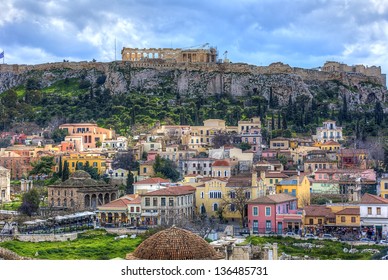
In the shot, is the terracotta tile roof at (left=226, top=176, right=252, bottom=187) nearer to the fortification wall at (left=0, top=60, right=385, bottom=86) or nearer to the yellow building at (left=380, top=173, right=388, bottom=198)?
the yellow building at (left=380, top=173, right=388, bottom=198)

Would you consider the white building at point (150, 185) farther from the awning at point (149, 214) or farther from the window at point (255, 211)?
the window at point (255, 211)

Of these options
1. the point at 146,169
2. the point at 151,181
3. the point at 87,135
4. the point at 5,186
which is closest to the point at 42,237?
the point at 151,181

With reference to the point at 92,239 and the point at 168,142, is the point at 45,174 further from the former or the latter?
the point at 92,239

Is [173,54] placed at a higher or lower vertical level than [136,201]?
higher

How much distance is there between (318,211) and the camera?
24.8 m

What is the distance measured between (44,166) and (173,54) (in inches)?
787

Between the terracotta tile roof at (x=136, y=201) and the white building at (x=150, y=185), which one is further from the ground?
the white building at (x=150, y=185)

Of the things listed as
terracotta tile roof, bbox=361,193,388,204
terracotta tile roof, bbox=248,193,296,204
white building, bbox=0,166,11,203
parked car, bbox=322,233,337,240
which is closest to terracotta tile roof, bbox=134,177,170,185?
white building, bbox=0,166,11,203

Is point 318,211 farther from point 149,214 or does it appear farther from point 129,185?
point 129,185

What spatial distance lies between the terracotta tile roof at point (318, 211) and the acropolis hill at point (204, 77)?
24.1 metres

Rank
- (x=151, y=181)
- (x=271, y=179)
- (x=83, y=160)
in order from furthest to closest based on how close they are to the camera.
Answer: (x=83, y=160), (x=151, y=181), (x=271, y=179)

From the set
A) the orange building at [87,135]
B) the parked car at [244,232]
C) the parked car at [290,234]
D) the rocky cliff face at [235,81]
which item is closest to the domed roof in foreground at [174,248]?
the parked car at [244,232]

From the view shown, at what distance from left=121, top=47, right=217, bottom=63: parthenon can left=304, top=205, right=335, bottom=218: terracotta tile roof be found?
27550mm

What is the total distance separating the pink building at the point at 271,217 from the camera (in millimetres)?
24156
